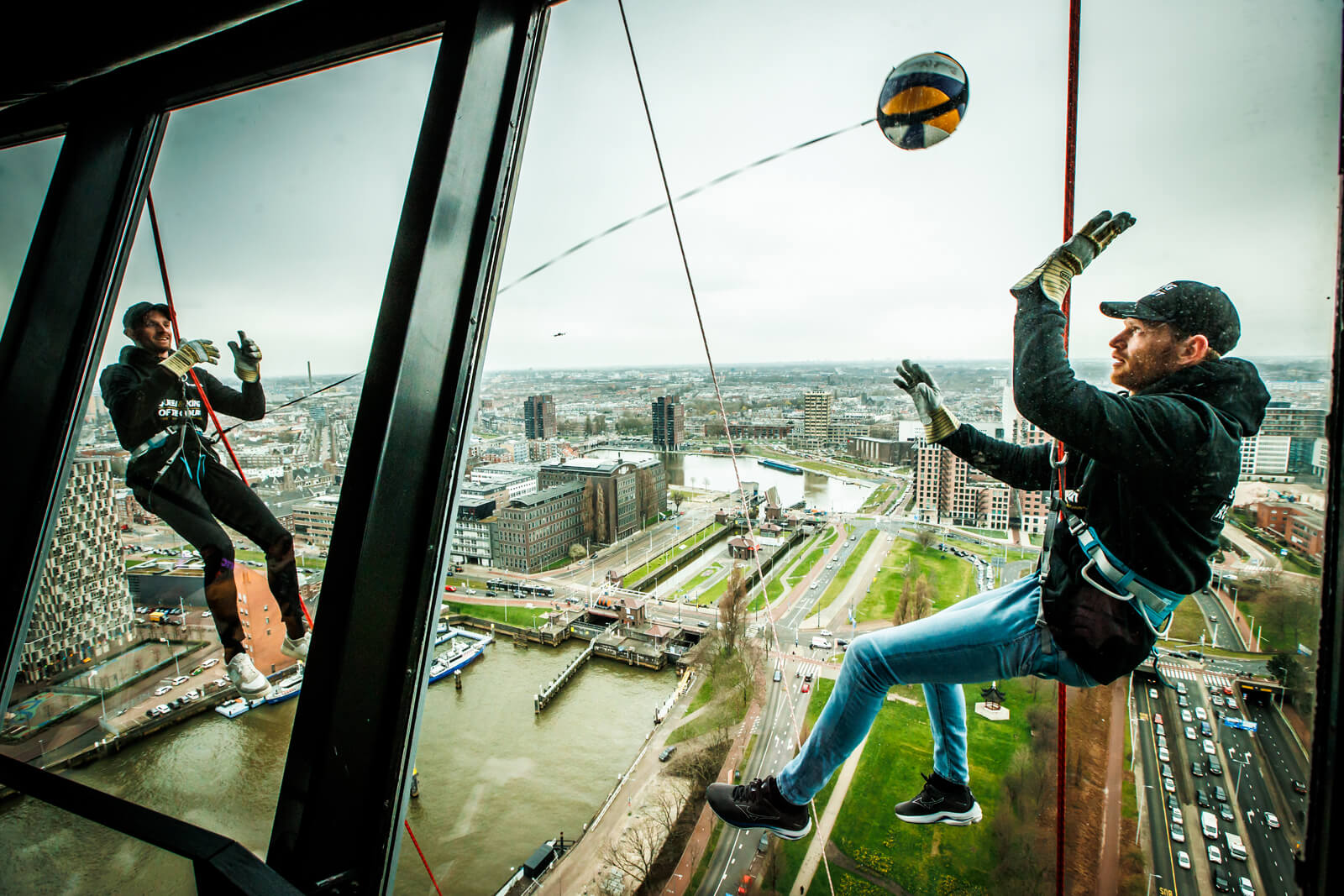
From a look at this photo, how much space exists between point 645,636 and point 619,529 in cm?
57

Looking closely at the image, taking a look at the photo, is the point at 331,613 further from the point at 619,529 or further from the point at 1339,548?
the point at 619,529

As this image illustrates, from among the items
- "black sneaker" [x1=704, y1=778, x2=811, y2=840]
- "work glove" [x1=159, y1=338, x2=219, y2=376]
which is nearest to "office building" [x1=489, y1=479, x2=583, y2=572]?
"work glove" [x1=159, y1=338, x2=219, y2=376]

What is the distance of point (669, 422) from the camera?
2684mm

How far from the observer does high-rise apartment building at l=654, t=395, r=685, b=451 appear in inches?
103

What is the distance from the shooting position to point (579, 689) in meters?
3.11

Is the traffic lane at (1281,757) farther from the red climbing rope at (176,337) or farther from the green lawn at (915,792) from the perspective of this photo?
the red climbing rope at (176,337)

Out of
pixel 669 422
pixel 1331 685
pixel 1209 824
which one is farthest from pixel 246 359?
pixel 1209 824

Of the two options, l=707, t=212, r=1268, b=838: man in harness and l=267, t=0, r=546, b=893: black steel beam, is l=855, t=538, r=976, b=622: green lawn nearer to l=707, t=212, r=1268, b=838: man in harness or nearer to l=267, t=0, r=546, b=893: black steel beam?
l=707, t=212, r=1268, b=838: man in harness

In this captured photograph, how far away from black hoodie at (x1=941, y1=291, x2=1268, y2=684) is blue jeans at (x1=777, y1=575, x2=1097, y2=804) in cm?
8

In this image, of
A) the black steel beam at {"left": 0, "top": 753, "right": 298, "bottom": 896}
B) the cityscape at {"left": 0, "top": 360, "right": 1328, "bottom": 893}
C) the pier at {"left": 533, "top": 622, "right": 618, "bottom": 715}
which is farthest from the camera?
the pier at {"left": 533, "top": 622, "right": 618, "bottom": 715}

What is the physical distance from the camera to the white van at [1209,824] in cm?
125

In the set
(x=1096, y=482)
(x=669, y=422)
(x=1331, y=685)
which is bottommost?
(x=1331, y=685)

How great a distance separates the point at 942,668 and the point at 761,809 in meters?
0.57

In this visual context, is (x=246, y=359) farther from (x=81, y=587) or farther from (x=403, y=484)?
(x=81, y=587)
